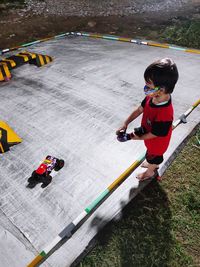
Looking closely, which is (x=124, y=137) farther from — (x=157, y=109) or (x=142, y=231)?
(x=142, y=231)

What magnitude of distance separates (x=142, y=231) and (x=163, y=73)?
75.5 inches

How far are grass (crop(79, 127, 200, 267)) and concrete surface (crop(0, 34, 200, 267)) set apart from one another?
0.17m

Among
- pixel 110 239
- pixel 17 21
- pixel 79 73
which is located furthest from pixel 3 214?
pixel 17 21

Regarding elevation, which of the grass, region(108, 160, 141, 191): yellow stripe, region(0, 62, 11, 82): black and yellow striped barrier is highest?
region(0, 62, 11, 82): black and yellow striped barrier

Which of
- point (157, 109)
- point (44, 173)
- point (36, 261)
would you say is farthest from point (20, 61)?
point (36, 261)

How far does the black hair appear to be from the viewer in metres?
2.36

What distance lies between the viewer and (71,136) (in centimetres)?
423

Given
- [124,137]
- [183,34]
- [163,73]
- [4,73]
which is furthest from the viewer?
[183,34]

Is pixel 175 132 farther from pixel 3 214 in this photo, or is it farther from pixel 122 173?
pixel 3 214

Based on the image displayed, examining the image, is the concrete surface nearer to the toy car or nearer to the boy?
the toy car

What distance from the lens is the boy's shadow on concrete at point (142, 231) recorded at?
2.85 metres

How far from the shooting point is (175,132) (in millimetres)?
4207

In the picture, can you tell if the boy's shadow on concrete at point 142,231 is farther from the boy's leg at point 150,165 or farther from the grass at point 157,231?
the boy's leg at point 150,165

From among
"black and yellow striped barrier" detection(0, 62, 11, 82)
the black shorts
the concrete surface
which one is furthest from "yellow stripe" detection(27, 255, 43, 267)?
"black and yellow striped barrier" detection(0, 62, 11, 82)
